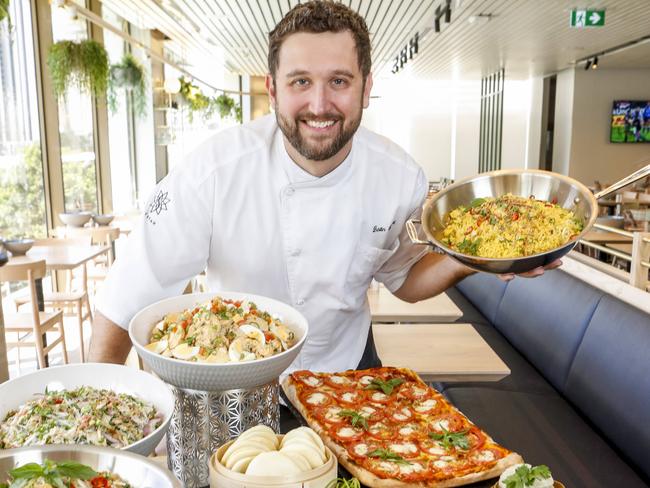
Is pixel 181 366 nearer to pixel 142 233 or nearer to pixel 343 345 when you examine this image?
pixel 142 233

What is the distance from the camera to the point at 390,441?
1.14m

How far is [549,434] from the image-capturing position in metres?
2.24

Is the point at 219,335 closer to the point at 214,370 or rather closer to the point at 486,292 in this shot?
the point at 214,370

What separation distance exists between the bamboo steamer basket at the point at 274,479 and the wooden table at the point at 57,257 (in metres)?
3.35

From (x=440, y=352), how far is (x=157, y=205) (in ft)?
4.33

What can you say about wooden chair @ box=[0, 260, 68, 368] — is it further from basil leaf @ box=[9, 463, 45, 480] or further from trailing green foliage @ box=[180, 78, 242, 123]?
trailing green foliage @ box=[180, 78, 242, 123]

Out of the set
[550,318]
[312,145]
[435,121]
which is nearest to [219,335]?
[312,145]

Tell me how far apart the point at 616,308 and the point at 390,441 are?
175 cm

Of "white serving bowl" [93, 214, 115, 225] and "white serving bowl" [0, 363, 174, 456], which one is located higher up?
"white serving bowl" [0, 363, 174, 456]

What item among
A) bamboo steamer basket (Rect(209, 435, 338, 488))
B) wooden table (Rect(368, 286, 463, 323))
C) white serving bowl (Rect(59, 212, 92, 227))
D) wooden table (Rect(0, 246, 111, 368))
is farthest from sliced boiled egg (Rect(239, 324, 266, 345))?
white serving bowl (Rect(59, 212, 92, 227))

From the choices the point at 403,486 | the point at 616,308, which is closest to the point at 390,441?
the point at 403,486

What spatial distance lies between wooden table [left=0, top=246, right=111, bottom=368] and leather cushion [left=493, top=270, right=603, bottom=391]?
2.91 m

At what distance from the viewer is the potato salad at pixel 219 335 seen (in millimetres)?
960

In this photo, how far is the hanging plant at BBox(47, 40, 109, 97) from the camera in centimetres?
534
